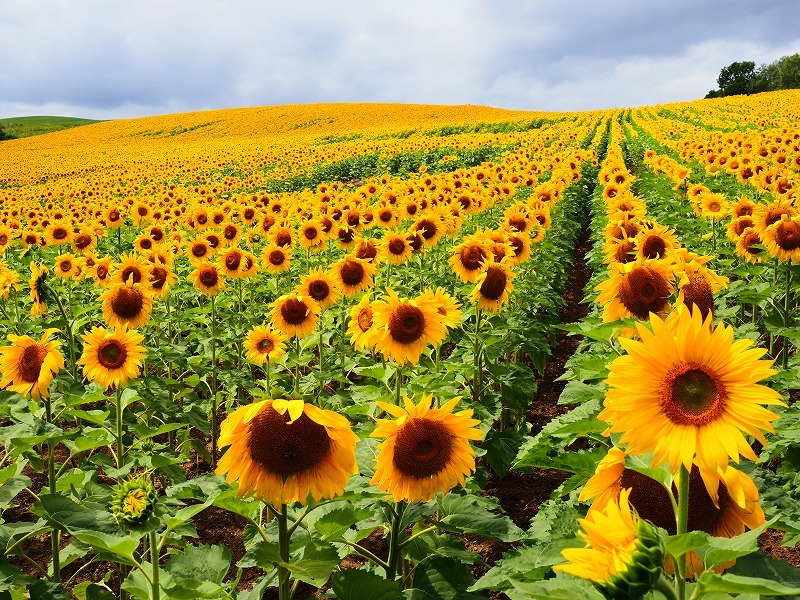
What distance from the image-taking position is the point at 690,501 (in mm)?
1914

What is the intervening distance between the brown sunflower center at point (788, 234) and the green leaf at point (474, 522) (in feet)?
14.5

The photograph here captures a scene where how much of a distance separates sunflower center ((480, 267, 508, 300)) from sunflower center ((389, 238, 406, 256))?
6.42 feet

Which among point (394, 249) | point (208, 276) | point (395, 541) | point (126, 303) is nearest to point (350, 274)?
point (394, 249)

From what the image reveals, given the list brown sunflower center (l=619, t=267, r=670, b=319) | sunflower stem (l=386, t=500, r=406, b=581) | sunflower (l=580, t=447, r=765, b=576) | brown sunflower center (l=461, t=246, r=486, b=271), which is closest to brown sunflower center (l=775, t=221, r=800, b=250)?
brown sunflower center (l=461, t=246, r=486, b=271)

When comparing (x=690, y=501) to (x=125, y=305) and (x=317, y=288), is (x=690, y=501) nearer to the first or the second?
(x=317, y=288)

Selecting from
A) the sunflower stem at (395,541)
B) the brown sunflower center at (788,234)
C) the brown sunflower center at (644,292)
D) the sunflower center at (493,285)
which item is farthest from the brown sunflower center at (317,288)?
the brown sunflower center at (788,234)

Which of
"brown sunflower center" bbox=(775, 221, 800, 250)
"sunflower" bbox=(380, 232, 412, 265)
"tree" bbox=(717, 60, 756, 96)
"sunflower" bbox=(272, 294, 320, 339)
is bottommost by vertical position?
"sunflower" bbox=(272, 294, 320, 339)

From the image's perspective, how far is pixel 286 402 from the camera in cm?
212

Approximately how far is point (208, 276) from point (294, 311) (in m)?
1.88

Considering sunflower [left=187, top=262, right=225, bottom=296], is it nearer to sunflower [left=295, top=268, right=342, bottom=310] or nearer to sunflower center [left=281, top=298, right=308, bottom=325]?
sunflower [left=295, top=268, right=342, bottom=310]

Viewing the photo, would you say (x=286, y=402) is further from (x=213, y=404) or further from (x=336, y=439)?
(x=213, y=404)

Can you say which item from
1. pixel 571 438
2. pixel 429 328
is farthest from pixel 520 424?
pixel 571 438

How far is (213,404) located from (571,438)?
437 centimetres

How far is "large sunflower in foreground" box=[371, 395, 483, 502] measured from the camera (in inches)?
103
